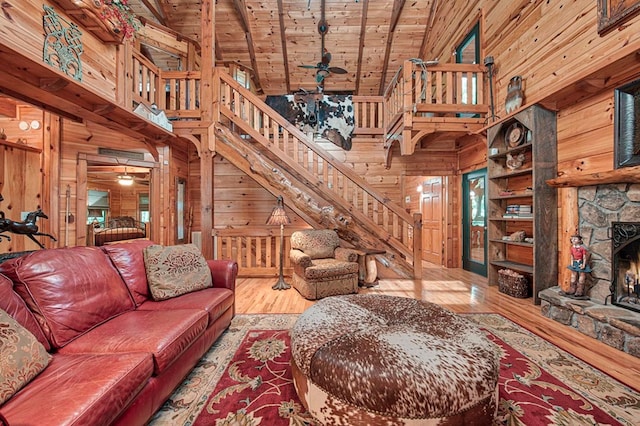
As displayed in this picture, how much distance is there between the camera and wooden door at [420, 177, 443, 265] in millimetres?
5797

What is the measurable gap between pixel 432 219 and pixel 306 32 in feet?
17.9

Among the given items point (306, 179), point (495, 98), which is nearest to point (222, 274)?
point (306, 179)

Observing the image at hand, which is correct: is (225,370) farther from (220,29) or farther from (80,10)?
(220,29)

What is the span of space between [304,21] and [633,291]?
7.24m

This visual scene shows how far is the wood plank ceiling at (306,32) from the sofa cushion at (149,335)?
266 inches

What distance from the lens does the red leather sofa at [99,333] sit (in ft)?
3.18

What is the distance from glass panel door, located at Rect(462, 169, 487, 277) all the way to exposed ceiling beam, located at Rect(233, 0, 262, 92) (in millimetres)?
5840

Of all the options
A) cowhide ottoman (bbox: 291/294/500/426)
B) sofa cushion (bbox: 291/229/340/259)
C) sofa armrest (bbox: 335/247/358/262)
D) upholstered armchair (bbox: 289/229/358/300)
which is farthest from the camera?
sofa cushion (bbox: 291/229/340/259)

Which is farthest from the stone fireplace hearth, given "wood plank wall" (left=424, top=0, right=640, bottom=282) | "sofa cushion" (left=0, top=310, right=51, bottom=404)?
"sofa cushion" (left=0, top=310, right=51, bottom=404)

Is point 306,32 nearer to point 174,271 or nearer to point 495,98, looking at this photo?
point 495,98

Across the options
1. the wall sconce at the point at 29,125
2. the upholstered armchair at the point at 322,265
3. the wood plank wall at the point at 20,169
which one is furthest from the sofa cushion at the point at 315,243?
the wall sconce at the point at 29,125

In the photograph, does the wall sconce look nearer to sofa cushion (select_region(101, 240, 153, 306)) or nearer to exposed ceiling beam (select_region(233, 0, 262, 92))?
sofa cushion (select_region(101, 240, 153, 306))

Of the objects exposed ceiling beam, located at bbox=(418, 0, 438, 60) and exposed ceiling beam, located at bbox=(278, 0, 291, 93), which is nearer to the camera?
exposed ceiling beam, located at bbox=(418, 0, 438, 60)

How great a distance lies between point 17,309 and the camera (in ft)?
4.08
